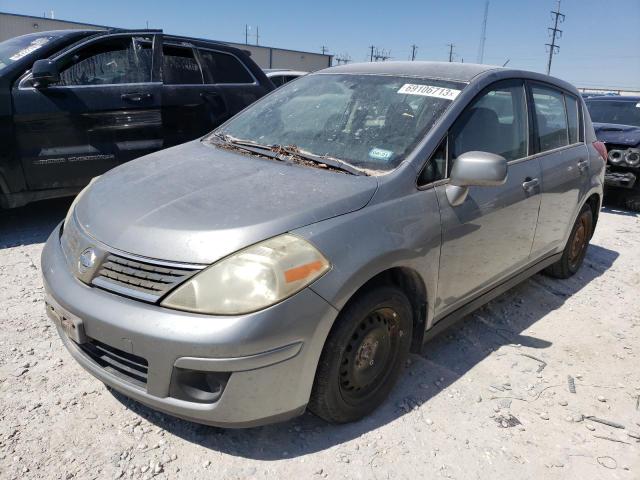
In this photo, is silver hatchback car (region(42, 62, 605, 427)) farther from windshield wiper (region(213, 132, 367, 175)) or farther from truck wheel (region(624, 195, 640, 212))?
truck wheel (region(624, 195, 640, 212))

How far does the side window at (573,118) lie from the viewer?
4051mm

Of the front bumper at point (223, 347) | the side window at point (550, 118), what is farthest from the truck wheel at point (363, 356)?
Answer: the side window at point (550, 118)

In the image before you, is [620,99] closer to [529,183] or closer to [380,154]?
[529,183]

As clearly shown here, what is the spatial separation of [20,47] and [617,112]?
871 cm

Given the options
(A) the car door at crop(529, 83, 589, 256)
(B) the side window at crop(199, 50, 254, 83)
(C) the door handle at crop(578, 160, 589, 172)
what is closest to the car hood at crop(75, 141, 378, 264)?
(A) the car door at crop(529, 83, 589, 256)

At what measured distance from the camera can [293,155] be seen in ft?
8.95

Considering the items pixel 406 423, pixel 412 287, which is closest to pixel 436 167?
pixel 412 287

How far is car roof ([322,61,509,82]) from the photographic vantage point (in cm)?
296

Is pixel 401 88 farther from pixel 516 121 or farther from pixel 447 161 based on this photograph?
pixel 516 121

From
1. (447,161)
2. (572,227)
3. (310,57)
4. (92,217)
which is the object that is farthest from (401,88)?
(310,57)

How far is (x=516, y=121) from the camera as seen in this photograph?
10.8ft

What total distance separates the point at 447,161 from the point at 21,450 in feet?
7.84

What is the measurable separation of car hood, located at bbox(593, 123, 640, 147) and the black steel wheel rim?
6321mm

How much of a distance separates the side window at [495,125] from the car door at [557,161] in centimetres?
21
